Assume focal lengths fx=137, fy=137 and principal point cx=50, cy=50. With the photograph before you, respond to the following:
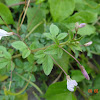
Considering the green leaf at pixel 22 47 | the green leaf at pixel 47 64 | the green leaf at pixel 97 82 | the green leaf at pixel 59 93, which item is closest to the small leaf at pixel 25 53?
the green leaf at pixel 22 47

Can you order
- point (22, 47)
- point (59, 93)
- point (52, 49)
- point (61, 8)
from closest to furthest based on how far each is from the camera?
point (52, 49) → point (22, 47) → point (59, 93) → point (61, 8)

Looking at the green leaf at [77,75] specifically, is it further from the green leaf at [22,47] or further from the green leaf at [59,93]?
the green leaf at [22,47]

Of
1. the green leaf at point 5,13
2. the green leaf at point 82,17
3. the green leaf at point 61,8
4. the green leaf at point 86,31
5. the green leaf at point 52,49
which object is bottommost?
the green leaf at point 86,31

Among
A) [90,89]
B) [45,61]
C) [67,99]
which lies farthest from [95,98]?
[45,61]

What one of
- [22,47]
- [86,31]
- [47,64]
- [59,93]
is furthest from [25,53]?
[86,31]

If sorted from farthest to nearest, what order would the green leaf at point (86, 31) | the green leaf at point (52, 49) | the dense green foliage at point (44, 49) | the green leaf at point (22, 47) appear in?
the green leaf at point (86, 31)
the dense green foliage at point (44, 49)
the green leaf at point (22, 47)
the green leaf at point (52, 49)

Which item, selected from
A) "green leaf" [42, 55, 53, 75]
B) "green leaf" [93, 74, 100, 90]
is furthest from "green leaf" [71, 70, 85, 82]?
"green leaf" [42, 55, 53, 75]

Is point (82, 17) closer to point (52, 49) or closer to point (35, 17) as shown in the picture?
point (35, 17)
